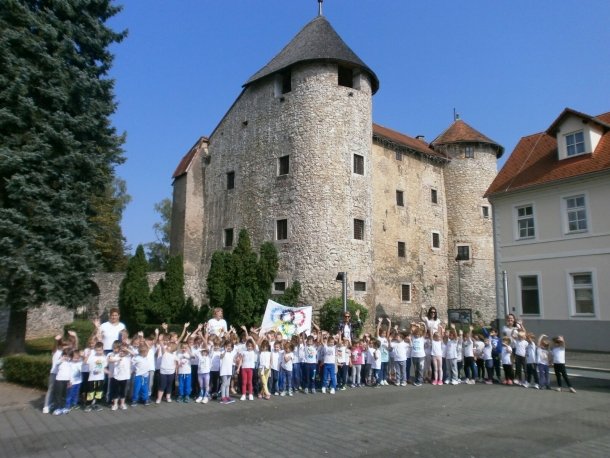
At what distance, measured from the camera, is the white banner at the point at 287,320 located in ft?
52.1

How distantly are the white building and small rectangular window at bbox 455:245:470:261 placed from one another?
51.0 ft

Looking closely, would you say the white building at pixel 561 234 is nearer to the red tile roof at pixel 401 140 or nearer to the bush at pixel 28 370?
the red tile roof at pixel 401 140

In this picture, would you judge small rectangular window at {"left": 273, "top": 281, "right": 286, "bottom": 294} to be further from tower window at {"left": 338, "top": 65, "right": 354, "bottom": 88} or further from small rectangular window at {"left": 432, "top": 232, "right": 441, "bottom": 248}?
small rectangular window at {"left": 432, "top": 232, "right": 441, "bottom": 248}

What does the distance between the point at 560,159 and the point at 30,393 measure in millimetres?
21781

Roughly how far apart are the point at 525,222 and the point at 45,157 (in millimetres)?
19678

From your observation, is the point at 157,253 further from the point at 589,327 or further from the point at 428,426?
the point at 428,426

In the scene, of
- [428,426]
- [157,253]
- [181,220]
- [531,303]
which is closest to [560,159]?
[531,303]

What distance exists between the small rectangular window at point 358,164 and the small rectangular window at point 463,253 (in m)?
14.3

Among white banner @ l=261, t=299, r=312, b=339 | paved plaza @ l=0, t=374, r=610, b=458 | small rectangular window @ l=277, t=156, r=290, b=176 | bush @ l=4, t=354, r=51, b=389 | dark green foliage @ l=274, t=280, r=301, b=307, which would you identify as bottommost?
paved plaza @ l=0, t=374, r=610, b=458

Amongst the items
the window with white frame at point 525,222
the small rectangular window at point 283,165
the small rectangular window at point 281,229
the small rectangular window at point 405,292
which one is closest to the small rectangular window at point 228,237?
the small rectangular window at point 281,229

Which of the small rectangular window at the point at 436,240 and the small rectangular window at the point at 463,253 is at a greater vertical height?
the small rectangular window at the point at 436,240

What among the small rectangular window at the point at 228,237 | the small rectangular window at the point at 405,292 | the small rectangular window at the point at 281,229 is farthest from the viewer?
the small rectangular window at the point at 405,292

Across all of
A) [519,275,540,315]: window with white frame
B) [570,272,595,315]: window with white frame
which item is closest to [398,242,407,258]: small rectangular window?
[519,275,540,315]: window with white frame

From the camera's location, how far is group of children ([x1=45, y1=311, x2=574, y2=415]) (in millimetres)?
9609
